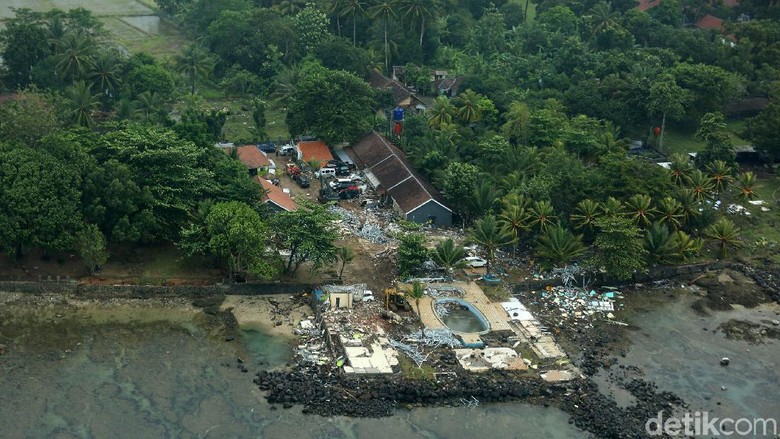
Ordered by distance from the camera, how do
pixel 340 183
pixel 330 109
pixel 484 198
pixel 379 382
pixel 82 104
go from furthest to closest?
1. pixel 330 109
2. pixel 82 104
3. pixel 340 183
4. pixel 484 198
5. pixel 379 382

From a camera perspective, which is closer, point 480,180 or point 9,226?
point 9,226

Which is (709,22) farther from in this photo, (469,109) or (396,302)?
(396,302)

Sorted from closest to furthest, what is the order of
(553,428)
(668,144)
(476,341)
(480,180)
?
(553,428) < (476,341) < (480,180) < (668,144)

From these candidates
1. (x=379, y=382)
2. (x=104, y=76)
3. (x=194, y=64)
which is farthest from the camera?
(x=194, y=64)

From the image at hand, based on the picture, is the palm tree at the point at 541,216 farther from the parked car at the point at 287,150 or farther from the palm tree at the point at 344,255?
the parked car at the point at 287,150

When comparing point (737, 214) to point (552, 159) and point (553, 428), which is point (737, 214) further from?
point (553, 428)

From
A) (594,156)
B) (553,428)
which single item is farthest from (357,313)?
(594,156)

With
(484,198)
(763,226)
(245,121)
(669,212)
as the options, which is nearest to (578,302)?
(669,212)

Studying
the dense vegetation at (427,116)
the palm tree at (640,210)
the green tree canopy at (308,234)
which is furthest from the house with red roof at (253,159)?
the palm tree at (640,210)

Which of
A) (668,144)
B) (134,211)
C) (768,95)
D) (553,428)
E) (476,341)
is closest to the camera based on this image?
(553,428)
